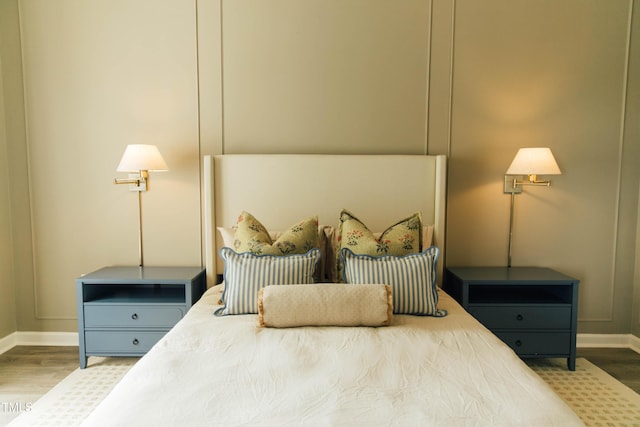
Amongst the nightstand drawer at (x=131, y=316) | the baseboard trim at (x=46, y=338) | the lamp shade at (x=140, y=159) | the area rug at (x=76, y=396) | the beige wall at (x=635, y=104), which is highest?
the beige wall at (x=635, y=104)

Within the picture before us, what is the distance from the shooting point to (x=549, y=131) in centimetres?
298

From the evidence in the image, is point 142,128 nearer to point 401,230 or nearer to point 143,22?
point 143,22

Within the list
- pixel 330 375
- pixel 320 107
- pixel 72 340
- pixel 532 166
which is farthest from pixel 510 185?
pixel 72 340

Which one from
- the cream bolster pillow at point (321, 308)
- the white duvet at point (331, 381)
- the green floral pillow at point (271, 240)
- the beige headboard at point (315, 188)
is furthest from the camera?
the beige headboard at point (315, 188)

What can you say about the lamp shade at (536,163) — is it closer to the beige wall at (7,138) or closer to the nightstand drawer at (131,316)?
the nightstand drawer at (131,316)

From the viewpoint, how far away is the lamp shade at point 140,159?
2.64 meters

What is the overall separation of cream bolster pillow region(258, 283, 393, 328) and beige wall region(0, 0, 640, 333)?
4.01ft

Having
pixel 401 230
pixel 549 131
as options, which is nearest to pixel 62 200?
pixel 401 230

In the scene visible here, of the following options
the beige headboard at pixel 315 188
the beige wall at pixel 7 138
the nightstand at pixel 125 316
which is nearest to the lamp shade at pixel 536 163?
the beige headboard at pixel 315 188

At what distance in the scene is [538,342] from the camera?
8.81 feet

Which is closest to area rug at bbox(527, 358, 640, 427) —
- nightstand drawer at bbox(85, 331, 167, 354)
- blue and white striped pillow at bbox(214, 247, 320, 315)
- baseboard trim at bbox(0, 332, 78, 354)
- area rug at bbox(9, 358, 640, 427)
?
area rug at bbox(9, 358, 640, 427)

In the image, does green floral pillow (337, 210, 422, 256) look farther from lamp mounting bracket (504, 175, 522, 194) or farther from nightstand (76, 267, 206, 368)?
nightstand (76, 267, 206, 368)

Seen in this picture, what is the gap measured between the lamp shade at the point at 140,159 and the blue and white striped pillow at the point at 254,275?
2.77ft

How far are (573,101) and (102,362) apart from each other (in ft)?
11.7
